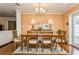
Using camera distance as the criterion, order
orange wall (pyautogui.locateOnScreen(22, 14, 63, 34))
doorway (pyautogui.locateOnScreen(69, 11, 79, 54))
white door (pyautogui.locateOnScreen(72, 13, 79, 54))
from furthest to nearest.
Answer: orange wall (pyautogui.locateOnScreen(22, 14, 63, 34))
doorway (pyautogui.locateOnScreen(69, 11, 79, 54))
white door (pyautogui.locateOnScreen(72, 13, 79, 54))

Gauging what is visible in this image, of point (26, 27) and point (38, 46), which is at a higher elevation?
point (26, 27)

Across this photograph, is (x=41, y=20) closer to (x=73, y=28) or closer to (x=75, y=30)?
(x=73, y=28)

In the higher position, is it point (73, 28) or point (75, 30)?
point (73, 28)

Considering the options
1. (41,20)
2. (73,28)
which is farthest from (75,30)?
(41,20)

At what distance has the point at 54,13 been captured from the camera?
9.62m

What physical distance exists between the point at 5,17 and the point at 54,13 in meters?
5.58

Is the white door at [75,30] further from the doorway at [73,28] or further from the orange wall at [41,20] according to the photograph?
the orange wall at [41,20]

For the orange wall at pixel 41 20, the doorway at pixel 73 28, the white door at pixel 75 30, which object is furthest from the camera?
the orange wall at pixel 41 20

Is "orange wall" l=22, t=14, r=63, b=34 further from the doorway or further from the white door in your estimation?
the white door

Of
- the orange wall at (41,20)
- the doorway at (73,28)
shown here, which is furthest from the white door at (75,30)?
the orange wall at (41,20)

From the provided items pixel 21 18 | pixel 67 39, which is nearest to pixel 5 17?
pixel 21 18

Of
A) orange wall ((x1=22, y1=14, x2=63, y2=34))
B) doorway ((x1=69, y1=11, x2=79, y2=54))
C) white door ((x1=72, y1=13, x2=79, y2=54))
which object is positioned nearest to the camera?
white door ((x1=72, y1=13, x2=79, y2=54))

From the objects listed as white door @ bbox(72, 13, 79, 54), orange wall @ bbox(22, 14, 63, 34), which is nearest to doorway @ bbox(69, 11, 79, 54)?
white door @ bbox(72, 13, 79, 54)
